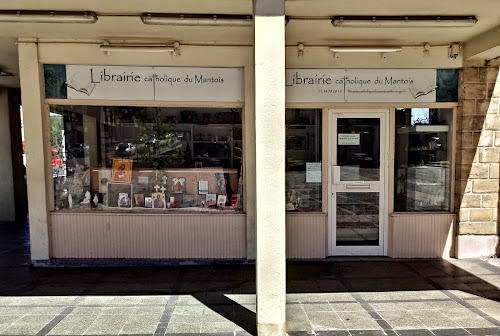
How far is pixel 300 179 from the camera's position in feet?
18.5

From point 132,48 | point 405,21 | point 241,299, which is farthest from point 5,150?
point 405,21

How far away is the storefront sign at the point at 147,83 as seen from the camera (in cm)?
528

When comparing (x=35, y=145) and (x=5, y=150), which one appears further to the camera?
(x=5, y=150)

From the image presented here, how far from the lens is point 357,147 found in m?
5.52

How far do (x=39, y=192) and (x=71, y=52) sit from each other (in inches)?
81.6

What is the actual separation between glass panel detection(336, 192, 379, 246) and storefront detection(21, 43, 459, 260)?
0.6 inches

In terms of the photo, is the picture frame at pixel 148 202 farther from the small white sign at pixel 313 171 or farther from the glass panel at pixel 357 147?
the glass panel at pixel 357 147

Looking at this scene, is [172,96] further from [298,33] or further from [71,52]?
[298,33]

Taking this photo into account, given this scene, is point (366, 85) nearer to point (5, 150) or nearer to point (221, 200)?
point (221, 200)

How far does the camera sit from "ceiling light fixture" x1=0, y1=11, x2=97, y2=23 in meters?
4.18

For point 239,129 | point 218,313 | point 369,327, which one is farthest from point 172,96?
point 369,327

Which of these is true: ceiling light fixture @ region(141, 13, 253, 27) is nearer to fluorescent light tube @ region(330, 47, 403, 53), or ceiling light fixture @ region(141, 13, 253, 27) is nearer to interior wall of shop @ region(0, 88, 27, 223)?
fluorescent light tube @ region(330, 47, 403, 53)

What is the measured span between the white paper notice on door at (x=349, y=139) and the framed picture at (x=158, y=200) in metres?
2.88

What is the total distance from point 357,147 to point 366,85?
931 millimetres
